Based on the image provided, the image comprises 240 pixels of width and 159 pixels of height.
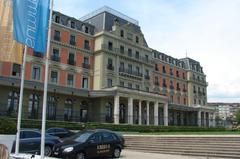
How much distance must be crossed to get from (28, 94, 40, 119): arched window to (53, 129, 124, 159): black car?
76.0 feet

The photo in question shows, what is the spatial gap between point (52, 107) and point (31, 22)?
30180 mm

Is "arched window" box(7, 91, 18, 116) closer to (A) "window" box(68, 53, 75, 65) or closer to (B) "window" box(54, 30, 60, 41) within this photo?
(A) "window" box(68, 53, 75, 65)

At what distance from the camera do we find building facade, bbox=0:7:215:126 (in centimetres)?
3806

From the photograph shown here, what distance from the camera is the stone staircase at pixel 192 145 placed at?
17375 mm

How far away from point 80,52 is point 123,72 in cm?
788

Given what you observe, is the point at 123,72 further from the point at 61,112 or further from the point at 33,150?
the point at 33,150

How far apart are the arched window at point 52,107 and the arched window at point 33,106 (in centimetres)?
160

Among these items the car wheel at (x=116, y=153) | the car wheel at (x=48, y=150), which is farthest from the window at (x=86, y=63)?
the car wheel at (x=116, y=153)

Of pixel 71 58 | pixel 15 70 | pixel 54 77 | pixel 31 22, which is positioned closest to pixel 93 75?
pixel 71 58

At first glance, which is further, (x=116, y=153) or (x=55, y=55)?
(x=55, y=55)

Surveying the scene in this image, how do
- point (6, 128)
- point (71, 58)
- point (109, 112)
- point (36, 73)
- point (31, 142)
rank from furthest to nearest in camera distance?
point (109, 112) < point (71, 58) < point (36, 73) < point (31, 142) < point (6, 128)

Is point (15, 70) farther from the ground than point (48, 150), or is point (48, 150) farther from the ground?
point (15, 70)

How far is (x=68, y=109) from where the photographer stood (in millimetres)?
42000

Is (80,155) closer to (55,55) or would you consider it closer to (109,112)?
(55,55)
